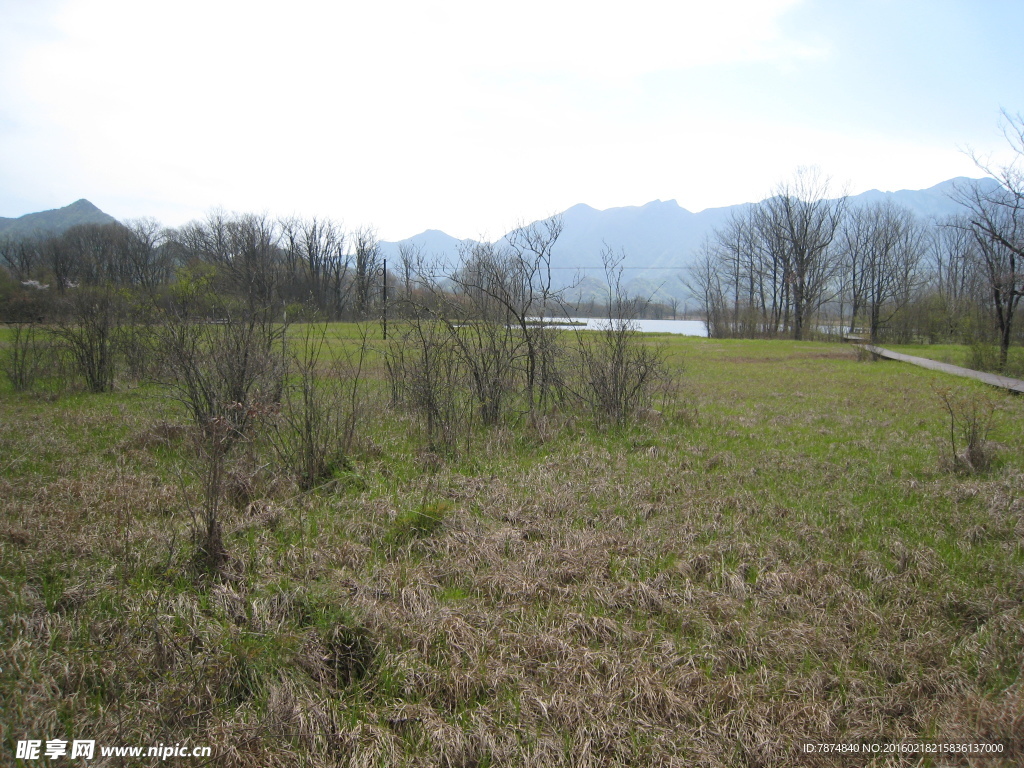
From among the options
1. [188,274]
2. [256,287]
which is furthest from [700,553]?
[188,274]

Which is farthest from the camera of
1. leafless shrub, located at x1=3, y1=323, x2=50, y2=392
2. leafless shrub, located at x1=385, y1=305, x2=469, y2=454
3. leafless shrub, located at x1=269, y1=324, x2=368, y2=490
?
leafless shrub, located at x1=3, y1=323, x2=50, y2=392

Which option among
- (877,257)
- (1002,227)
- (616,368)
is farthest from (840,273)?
(616,368)

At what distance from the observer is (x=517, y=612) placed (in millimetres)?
3402

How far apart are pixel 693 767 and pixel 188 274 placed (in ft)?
28.3

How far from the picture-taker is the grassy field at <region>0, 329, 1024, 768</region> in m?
2.42

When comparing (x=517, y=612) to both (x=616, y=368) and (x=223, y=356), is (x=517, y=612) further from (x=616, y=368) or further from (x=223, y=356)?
(x=616, y=368)

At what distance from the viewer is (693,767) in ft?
7.64

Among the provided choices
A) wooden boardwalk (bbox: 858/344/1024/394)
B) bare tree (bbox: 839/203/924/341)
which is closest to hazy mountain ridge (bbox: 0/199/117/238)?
bare tree (bbox: 839/203/924/341)

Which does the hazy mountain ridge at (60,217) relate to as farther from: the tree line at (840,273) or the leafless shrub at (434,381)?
the leafless shrub at (434,381)

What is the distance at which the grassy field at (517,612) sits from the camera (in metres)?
2.42


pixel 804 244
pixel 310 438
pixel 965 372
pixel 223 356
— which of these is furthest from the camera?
pixel 804 244

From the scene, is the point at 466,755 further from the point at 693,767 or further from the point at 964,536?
the point at 964,536

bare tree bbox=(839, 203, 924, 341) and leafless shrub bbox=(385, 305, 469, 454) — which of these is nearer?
leafless shrub bbox=(385, 305, 469, 454)

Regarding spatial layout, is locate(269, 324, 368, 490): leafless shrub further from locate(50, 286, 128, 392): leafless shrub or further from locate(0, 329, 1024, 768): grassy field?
locate(50, 286, 128, 392): leafless shrub
